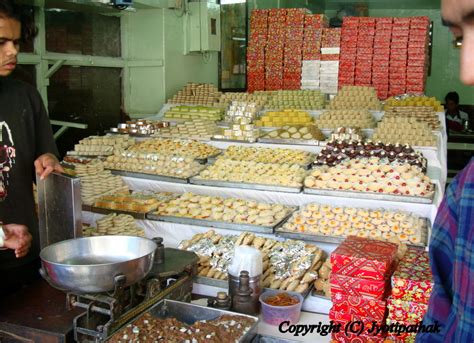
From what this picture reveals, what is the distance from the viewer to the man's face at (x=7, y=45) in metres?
1.99

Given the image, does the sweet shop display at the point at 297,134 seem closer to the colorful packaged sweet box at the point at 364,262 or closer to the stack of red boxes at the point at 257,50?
the stack of red boxes at the point at 257,50

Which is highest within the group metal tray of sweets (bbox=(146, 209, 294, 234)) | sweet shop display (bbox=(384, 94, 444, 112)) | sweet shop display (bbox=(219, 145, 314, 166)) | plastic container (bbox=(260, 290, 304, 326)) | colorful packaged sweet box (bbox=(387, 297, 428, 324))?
sweet shop display (bbox=(384, 94, 444, 112))

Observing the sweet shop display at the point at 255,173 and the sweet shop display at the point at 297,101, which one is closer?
the sweet shop display at the point at 255,173

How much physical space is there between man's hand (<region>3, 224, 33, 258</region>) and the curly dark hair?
0.87 meters

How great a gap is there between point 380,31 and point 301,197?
17.5 ft

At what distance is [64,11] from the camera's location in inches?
235

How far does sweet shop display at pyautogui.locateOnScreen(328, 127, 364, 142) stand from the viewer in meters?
5.61

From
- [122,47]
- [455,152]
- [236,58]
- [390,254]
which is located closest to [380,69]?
[455,152]

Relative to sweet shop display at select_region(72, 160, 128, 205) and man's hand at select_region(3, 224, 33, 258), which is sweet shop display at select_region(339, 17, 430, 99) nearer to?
sweet shop display at select_region(72, 160, 128, 205)

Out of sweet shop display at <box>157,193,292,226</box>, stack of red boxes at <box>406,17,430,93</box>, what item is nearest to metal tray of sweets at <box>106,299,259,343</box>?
sweet shop display at <box>157,193,292,226</box>

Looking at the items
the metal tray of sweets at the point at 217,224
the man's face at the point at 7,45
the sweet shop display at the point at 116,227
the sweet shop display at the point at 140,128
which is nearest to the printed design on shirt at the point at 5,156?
the man's face at the point at 7,45

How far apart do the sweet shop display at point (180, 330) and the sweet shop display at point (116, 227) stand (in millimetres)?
1836

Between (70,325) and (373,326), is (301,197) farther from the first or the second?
(70,325)

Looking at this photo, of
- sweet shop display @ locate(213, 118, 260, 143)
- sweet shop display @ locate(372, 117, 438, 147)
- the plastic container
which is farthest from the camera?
sweet shop display @ locate(213, 118, 260, 143)
